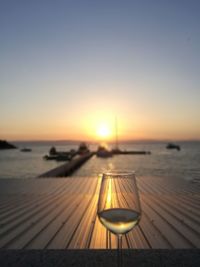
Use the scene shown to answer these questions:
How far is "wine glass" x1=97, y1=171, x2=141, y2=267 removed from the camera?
37.5 inches

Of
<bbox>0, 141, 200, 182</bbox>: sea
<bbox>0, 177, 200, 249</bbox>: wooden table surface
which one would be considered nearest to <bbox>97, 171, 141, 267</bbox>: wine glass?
<bbox>0, 177, 200, 249</bbox>: wooden table surface

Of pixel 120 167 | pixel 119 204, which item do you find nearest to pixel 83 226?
pixel 119 204

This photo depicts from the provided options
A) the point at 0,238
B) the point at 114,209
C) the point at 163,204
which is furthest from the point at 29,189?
the point at 114,209

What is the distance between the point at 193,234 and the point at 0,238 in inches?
81.6

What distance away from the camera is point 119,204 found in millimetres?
968

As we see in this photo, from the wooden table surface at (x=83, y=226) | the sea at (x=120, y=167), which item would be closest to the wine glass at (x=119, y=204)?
the wooden table surface at (x=83, y=226)

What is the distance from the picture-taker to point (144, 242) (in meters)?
2.67

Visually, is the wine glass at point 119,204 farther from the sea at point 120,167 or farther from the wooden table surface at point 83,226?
the sea at point 120,167

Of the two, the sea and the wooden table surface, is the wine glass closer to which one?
the wooden table surface

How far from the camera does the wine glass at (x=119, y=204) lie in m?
0.95

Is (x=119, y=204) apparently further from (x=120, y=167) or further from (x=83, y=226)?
(x=120, y=167)

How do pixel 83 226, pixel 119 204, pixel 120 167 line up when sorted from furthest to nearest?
pixel 120 167, pixel 83 226, pixel 119 204
